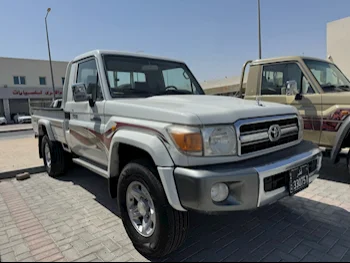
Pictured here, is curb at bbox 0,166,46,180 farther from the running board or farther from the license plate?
the license plate

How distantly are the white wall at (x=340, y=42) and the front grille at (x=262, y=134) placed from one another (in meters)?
19.7

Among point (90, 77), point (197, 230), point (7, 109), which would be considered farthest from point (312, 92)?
point (7, 109)

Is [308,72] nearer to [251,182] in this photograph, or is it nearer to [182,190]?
[251,182]

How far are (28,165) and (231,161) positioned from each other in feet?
19.1

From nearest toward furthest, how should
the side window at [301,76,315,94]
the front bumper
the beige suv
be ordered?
the front bumper → the beige suv → the side window at [301,76,315,94]

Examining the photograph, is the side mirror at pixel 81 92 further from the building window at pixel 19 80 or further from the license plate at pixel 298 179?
the building window at pixel 19 80

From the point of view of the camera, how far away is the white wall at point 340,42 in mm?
18922

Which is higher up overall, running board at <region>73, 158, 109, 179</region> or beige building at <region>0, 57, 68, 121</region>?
beige building at <region>0, 57, 68, 121</region>

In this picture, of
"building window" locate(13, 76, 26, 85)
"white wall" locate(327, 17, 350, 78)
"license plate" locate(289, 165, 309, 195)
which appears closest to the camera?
"license plate" locate(289, 165, 309, 195)

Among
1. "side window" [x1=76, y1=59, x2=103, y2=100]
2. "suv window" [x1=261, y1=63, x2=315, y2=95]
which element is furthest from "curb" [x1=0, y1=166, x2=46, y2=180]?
"suv window" [x1=261, y1=63, x2=315, y2=95]

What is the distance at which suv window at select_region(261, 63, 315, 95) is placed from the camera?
17.1 feet

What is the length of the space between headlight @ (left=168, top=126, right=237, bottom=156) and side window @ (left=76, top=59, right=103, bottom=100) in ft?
5.28

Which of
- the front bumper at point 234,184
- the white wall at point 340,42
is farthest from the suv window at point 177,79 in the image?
the white wall at point 340,42

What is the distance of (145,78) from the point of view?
3.78 meters
